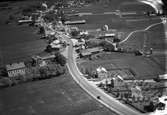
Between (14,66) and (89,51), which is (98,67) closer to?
(89,51)

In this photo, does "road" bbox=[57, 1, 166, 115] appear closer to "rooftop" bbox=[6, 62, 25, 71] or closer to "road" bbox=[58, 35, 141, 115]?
"road" bbox=[58, 35, 141, 115]

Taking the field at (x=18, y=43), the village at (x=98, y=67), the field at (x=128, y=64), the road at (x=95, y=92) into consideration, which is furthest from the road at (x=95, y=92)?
the field at (x=18, y=43)

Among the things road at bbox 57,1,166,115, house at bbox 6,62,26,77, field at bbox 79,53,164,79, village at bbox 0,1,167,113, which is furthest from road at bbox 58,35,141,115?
house at bbox 6,62,26,77

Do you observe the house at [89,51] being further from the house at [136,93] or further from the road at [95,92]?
the house at [136,93]

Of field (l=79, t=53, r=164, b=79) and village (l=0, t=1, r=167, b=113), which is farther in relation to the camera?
field (l=79, t=53, r=164, b=79)

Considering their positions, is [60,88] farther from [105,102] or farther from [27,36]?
[27,36]

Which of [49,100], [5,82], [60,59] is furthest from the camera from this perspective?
[60,59]

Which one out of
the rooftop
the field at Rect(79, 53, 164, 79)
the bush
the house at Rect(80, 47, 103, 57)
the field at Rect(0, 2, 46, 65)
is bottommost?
the bush

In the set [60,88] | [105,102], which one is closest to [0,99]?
[60,88]

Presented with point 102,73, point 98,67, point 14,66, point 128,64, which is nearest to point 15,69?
point 14,66
